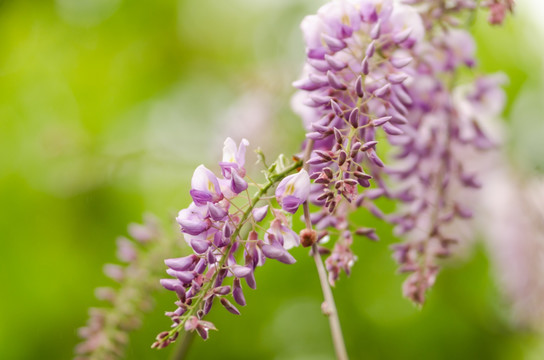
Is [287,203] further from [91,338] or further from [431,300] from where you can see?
[431,300]

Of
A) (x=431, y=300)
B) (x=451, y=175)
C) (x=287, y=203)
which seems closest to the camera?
(x=287, y=203)

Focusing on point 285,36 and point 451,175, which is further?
point 285,36

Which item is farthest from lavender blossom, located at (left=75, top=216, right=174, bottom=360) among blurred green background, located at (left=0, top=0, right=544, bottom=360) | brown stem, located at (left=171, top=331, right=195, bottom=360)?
blurred green background, located at (left=0, top=0, right=544, bottom=360)

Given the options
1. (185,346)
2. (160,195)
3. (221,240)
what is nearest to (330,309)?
(221,240)

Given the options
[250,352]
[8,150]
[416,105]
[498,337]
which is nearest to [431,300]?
[498,337]

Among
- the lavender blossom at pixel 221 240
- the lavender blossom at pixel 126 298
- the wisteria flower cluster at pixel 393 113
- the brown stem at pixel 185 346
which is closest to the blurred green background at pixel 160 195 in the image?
the lavender blossom at pixel 126 298

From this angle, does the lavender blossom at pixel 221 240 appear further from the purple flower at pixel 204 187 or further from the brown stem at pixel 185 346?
the brown stem at pixel 185 346

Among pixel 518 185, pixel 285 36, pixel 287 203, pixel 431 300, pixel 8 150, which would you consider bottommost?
pixel 287 203

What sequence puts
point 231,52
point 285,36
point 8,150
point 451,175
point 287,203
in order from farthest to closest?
1. point 231,52
2. point 285,36
3. point 8,150
4. point 451,175
5. point 287,203
